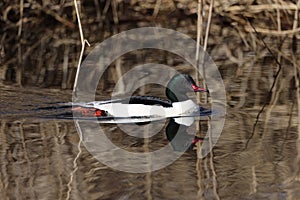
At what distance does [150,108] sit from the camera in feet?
22.1

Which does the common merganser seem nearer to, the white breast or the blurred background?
the white breast

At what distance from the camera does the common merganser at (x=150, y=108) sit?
675cm

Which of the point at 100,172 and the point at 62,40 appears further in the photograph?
the point at 62,40

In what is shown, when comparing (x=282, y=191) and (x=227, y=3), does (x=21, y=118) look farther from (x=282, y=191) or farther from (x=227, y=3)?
(x=227, y=3)

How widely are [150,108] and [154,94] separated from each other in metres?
1.06

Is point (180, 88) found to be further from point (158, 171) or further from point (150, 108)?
point (158, 171)

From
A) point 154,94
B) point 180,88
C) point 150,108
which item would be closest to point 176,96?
point 180,88

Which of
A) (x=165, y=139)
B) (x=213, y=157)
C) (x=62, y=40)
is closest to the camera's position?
(x=213, y=157)

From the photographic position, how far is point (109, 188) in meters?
4.84

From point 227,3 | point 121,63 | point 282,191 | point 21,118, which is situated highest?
point 227,3

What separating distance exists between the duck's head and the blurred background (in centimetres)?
43

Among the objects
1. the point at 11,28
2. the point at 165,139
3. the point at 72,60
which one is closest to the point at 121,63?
the point at 72,60

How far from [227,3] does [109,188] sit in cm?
647

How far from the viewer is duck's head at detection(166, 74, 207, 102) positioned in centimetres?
709
